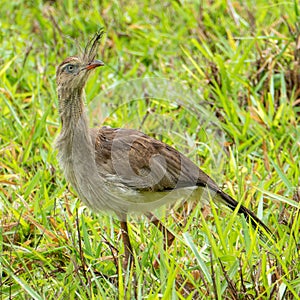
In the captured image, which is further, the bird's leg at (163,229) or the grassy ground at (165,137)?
the bird's leg at (163,229)

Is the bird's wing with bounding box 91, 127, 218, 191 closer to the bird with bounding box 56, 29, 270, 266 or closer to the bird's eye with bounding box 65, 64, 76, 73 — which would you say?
the bird with bounding box 56, 29, 270, 266

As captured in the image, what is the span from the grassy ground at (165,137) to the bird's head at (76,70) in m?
0.25

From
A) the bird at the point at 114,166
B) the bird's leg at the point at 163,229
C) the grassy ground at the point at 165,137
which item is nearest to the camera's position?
the grassy ground at the point at 165,137

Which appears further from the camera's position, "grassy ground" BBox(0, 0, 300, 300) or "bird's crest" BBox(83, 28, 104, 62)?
"bird's crest" BBox(83, 28, 104, 62)

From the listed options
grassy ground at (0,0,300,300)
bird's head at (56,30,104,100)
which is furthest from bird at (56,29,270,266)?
grassy ground at (0,0,300,300)

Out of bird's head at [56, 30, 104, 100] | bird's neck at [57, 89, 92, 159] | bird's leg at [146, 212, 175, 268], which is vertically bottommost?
bird's leg at [146, 212, 175, 268]

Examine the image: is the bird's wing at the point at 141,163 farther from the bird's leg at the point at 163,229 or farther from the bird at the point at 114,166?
the bird's leg at the point at 163,229

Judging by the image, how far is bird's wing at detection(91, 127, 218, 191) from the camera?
3545 mm

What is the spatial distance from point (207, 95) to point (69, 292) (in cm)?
245

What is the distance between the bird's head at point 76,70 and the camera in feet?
11.6

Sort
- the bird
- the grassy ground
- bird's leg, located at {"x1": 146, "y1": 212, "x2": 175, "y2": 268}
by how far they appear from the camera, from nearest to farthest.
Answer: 1. the grassy ground
2. the bird
3. bird's leg, located at {"x1": 146, "y1": 212, "x2": 175, "y2": 268}

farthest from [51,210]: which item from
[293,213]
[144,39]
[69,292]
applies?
[144,39]

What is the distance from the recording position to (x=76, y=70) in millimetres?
3545

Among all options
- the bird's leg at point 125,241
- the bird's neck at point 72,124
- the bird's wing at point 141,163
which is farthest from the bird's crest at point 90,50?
the bird's leg at point 125,241
